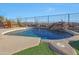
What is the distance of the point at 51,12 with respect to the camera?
12.0ft

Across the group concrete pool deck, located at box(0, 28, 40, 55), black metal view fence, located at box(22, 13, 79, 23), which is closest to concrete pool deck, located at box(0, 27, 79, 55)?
concrete pool deck, located at box(0, 28, 40, 55)

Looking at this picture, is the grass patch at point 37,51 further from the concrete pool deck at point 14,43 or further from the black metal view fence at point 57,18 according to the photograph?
the black metal view fence at point 57,18

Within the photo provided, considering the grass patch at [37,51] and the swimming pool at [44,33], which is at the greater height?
the swimming pool at [44,33]

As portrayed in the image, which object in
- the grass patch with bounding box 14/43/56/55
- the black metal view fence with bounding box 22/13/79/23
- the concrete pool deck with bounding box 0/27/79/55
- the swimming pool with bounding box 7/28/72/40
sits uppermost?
the black metal view fence with bounding box 22/13/79/23

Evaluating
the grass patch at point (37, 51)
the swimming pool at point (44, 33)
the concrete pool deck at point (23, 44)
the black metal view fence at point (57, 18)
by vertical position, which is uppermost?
the black metal view fence at point (57, 18)

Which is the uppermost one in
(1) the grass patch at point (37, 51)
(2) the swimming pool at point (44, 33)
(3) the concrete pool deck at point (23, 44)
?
(2) the swimming pool at point (44, 33)

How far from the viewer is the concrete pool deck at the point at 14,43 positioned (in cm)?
360

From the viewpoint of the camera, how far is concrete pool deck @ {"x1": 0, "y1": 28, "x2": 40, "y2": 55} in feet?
11.8

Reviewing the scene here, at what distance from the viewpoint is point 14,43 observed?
11.9ft

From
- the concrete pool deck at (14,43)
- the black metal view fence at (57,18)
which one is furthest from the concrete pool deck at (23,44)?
the black metal view fence at (57,18)

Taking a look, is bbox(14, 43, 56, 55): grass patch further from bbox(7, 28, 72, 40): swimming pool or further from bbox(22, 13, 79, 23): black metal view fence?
bbox(22, 13, 79, 23): black metal view fence

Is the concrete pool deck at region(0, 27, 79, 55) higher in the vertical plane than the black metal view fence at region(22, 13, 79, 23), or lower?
lower

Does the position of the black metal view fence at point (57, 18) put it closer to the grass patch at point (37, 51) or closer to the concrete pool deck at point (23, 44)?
the concrete pool deck at point (23, 44)

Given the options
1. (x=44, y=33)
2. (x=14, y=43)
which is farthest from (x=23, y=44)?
(x=44, y=33)
